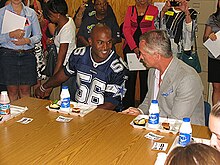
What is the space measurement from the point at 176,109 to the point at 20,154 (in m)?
1.04

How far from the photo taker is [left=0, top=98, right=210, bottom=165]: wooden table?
199 cm

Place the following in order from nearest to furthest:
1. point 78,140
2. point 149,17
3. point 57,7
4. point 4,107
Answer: point 78,140 → point 4,107 → point 57,7 → point 149,17

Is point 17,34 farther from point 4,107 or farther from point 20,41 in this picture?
point 4,107

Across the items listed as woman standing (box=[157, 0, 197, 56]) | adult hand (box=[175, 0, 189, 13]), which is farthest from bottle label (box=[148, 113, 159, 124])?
adult hand (box=[175, 0, 189, 13])

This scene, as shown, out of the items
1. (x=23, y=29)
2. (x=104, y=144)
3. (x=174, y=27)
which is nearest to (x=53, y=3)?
(x=23, y=29)

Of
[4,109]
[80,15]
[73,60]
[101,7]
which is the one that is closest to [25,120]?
[4,109]

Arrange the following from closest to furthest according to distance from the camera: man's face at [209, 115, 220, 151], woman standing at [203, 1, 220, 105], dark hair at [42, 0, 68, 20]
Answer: man's face at [209, 115, 220, 151] → dark hair at [42, 0, 68, 20] → woman standing at [203, 1, 220, 105]

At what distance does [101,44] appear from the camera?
119 inches

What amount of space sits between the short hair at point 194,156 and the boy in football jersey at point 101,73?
5.99ft

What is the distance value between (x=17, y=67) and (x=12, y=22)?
44 cm

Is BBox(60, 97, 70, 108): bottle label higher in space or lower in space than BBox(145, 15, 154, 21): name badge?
lower

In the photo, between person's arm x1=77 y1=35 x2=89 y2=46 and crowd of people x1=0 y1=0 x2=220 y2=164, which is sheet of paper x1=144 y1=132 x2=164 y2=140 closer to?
crowd of people x1=0 y1=0 x2=220 y2=164

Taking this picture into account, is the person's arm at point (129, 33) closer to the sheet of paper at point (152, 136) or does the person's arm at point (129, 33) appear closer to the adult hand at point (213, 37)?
the adult hand at point (213, 37)

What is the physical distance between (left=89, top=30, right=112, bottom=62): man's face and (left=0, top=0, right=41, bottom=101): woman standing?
3.64 ft
